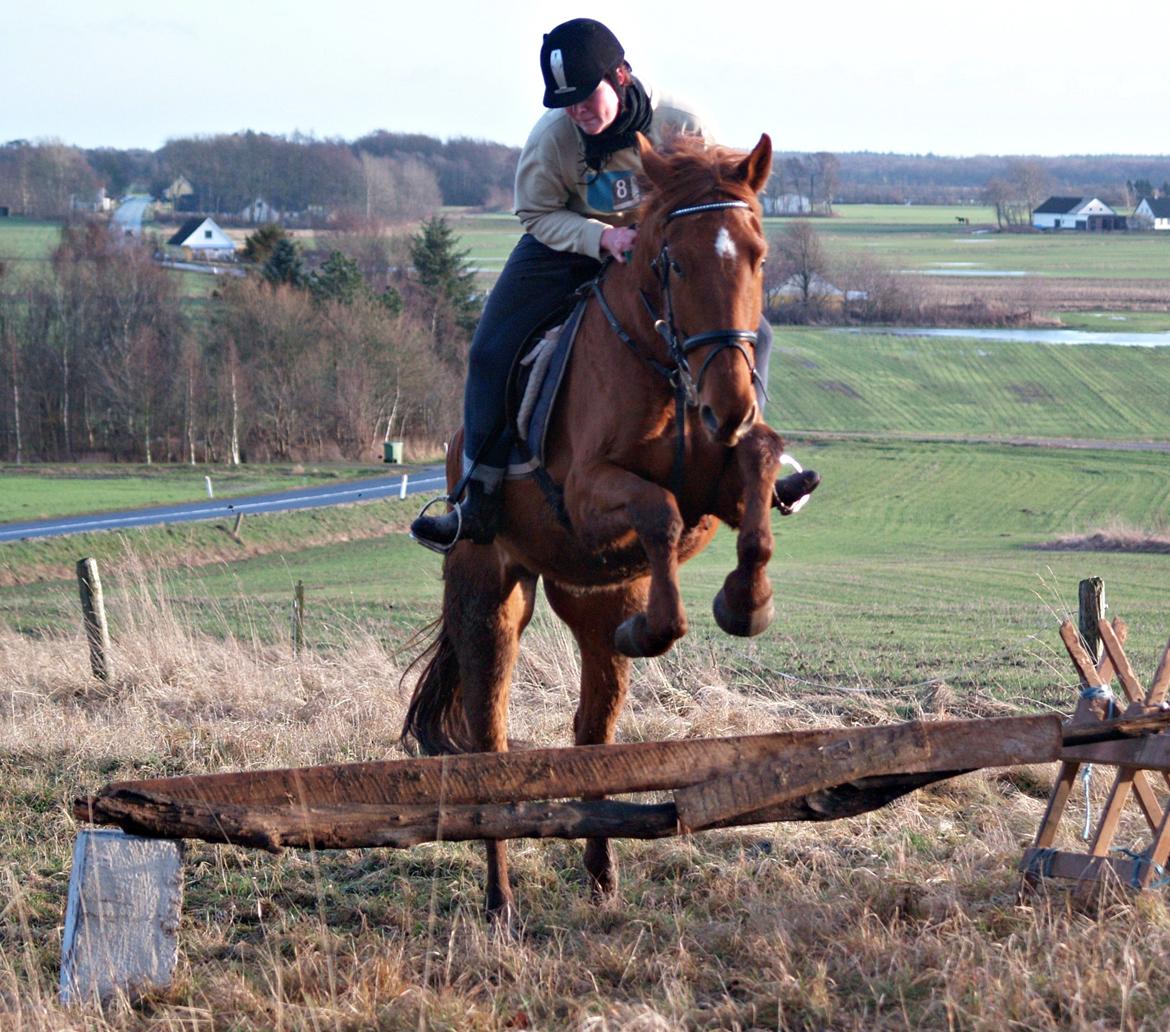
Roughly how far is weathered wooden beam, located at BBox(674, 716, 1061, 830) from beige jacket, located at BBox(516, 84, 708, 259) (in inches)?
83.8

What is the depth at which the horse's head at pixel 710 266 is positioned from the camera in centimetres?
428

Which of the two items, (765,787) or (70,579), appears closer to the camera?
(765,787)

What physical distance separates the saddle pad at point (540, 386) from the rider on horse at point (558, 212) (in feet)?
0.39

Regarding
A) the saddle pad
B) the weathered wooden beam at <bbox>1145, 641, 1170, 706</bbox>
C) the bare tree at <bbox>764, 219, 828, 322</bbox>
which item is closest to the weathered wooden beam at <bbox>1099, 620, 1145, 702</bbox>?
the weathered wooden beam at <bbox>1145, 641, 1170, 706</bbox>

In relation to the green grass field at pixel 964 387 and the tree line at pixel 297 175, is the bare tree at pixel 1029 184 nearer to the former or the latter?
the tree line at pixel 297 175

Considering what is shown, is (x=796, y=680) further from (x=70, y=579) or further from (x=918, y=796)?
(x=70, y=579)

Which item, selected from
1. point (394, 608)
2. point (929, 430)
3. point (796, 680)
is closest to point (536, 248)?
point (796, 680)

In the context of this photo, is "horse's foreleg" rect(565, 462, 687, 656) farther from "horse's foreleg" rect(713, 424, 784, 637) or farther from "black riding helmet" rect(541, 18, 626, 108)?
"black riding helmet" rect(541, 18, 626, 108)

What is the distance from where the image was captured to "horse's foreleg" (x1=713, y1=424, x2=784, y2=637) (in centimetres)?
422

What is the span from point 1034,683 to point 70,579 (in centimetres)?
2395

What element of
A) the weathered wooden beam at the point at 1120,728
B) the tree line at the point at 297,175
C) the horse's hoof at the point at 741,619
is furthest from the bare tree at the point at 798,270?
the horse's hoof at the point at 741,619

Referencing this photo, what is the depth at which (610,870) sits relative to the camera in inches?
209

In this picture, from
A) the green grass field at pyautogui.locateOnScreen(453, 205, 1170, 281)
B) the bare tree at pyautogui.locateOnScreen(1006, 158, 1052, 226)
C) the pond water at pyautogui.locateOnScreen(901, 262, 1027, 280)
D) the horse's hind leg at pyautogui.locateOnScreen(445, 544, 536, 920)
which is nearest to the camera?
the horse's hind leg at pyautogui.locateOnScreen(445, 544, 536, 920)

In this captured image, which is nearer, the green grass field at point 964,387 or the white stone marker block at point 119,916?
the white stone marker block at point 119,916
